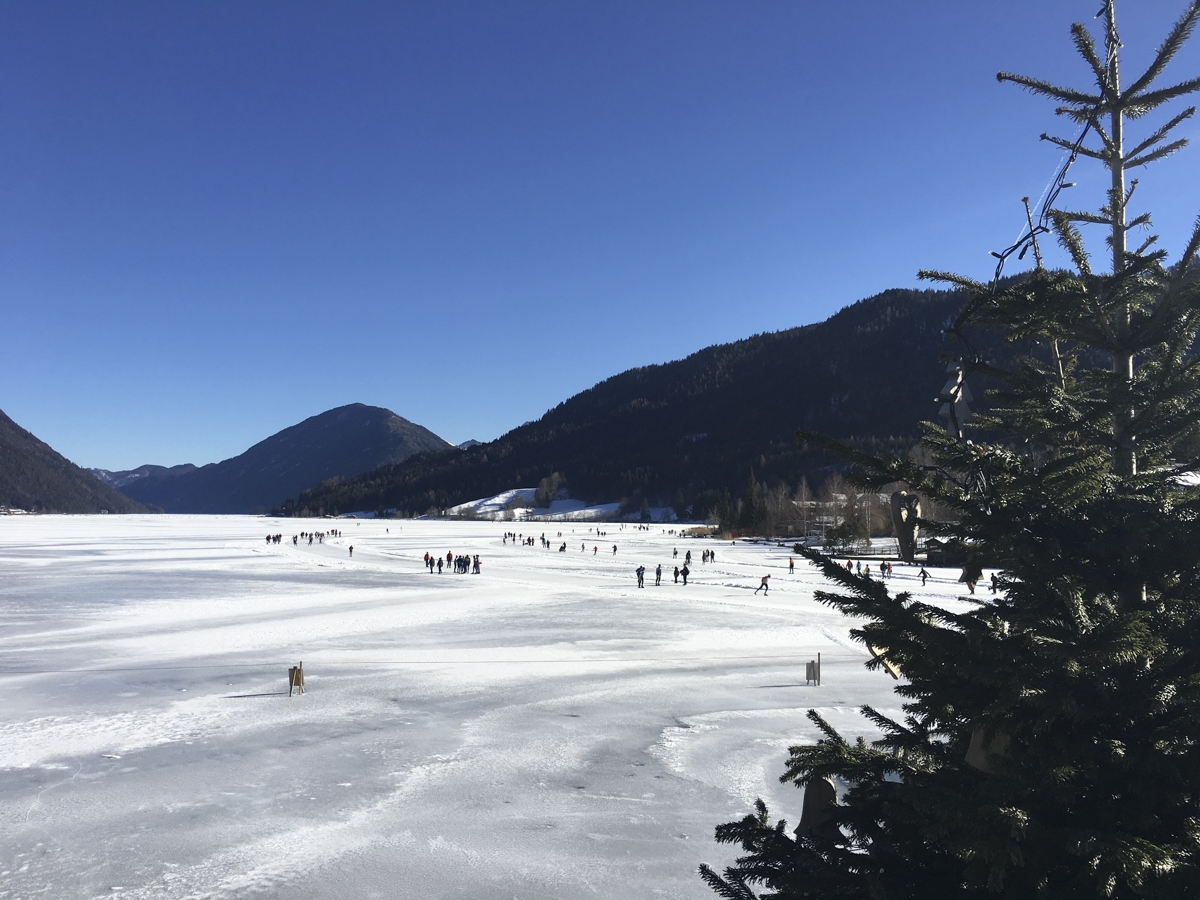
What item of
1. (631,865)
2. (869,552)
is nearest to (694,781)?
(631,865)

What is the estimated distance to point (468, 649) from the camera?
65.8 feet

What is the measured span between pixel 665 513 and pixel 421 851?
607ft

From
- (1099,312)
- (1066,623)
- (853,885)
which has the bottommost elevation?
(853,885)

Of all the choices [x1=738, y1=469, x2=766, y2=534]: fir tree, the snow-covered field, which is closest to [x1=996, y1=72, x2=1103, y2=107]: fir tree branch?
the snow-covered field

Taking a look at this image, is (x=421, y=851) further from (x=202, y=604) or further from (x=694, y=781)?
(x=202, y=604)

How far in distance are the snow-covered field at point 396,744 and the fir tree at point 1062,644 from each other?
204 inches

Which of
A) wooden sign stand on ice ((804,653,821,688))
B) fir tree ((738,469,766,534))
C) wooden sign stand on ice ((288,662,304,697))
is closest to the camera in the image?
wooden sign stand on ice ((288,662,304,697))

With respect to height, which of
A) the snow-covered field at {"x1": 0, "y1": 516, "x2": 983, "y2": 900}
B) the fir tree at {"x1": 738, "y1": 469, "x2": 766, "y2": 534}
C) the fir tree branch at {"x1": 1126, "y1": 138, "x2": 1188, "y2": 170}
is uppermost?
the fir tree branch at {"x1": 1126, "y1": 138, "x2": 1188, "y2": 170}

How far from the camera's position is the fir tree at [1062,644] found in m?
2.43

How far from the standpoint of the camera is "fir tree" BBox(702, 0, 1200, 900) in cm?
243

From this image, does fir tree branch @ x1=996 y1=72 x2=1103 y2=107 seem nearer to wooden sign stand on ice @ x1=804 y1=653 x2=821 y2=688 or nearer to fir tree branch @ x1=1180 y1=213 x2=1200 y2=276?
fir tree branch @ x1=1180 y1=213 x2=1200 y2=276

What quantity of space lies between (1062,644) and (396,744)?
37.2 ft

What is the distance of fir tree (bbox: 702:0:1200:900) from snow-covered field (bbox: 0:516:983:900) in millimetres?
5185

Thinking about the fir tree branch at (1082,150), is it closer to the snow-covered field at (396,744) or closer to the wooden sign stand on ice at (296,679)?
the snow-covered field at (396,744)
